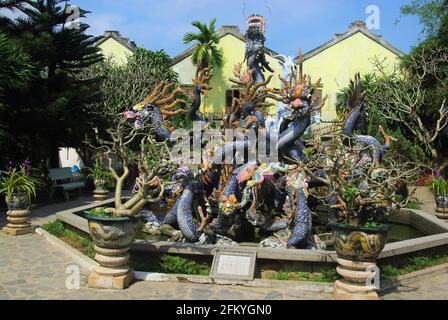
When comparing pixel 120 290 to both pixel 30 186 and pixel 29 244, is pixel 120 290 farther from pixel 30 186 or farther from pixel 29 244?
pixel 30 186

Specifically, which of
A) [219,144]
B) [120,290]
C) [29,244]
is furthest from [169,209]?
[120,290]

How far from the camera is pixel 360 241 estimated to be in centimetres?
476

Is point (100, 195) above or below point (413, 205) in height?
above

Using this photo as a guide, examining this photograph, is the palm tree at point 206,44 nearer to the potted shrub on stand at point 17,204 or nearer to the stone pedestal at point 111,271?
the potted shrub on stand at point 17,204

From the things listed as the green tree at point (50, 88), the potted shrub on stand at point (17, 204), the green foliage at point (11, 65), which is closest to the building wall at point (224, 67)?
the green tree at point (50, 88)

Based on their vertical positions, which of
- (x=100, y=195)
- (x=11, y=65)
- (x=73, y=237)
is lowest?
(x=73, y=237)

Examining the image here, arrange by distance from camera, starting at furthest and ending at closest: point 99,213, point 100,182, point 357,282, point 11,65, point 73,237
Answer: point 100,182 → point 11,65 → point 73,237 → point 99,213 → point 357,282

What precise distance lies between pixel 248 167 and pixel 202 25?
58.3 ft

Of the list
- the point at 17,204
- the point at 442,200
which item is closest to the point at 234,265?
the point at 17,204

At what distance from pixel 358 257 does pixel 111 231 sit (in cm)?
291

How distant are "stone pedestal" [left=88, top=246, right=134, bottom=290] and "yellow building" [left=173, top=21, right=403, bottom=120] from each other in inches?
744

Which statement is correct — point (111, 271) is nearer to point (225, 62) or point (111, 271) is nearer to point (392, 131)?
point (392, 131)

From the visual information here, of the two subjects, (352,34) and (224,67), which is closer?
(352,34)

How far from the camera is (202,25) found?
2353cm
